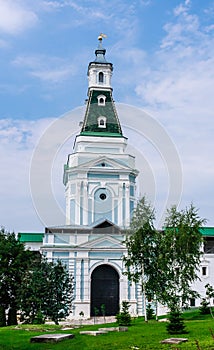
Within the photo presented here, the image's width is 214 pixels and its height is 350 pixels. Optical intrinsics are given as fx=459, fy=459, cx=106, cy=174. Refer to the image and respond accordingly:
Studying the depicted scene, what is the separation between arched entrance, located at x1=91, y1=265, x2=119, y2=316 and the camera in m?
39.1

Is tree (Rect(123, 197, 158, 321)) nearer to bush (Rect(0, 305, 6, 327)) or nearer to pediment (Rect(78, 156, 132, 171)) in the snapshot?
bush (Rect(0, 305, 6, 327))

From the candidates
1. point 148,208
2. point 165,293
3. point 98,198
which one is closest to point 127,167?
point 98,198

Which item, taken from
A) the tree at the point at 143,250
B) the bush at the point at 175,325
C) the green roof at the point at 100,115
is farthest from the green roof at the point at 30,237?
the bush at the point at 175,325

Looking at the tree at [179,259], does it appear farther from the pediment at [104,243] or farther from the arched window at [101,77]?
the arched window at [101,77]

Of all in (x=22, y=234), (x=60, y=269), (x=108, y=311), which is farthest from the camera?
(x=22, y=234)

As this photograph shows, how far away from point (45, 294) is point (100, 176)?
18707 millimetres

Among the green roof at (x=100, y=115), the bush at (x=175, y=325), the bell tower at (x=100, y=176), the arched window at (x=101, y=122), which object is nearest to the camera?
the bush at (x=175, y=325)

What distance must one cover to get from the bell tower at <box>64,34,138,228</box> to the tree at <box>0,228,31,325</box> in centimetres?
1026

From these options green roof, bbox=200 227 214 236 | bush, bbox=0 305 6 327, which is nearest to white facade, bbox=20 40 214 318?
green roof, bbox=200 227 214 236

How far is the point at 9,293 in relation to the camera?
33344 millimetres

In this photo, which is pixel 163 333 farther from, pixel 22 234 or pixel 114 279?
pixel 22 234

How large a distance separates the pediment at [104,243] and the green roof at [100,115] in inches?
496

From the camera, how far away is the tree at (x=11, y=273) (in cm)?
3253

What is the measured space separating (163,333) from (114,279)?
22.9m
